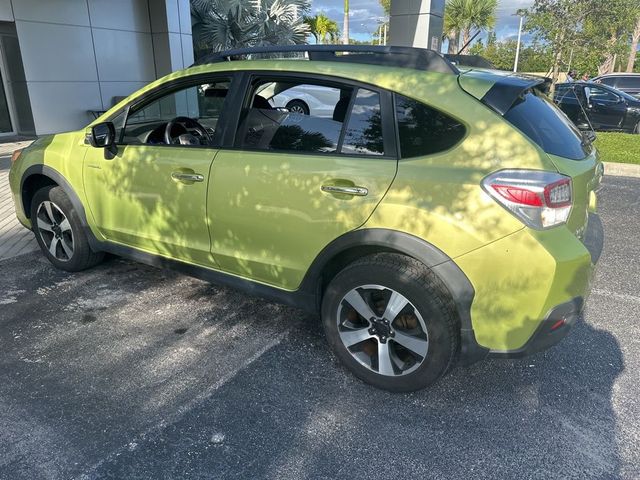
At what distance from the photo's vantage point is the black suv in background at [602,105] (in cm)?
1303

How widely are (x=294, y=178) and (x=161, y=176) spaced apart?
3.51ft

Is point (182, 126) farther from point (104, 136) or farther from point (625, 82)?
point (625, 82)

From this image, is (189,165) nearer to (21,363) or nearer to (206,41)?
(21,363)

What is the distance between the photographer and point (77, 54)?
39.7 feet

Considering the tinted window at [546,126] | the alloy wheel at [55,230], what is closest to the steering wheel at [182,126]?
the alloy wheel at [55,230]

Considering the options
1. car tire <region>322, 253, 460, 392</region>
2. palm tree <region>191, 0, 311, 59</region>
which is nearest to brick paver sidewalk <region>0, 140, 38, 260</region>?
car tire <region>322, 253, 460, 392</region>

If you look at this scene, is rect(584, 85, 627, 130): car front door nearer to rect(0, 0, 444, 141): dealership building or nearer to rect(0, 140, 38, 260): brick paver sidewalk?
rect(0, 0, 444, 141): dealership building

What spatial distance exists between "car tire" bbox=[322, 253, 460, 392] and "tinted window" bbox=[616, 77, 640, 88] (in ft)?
54.6

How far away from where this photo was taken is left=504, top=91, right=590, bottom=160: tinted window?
2.50 meters

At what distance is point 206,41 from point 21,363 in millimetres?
15330

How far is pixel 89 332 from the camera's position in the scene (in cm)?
340

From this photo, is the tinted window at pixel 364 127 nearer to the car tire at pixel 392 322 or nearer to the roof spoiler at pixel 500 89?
the roof spoiler at pixel 500 89

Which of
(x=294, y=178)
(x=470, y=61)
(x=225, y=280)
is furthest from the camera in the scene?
(x=470, y=61)

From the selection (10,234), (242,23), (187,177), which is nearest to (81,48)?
(242,23)
